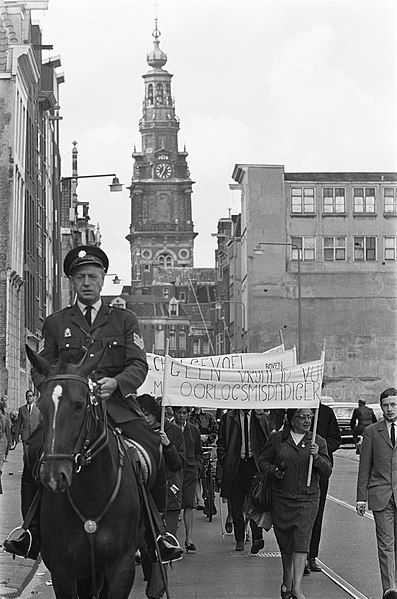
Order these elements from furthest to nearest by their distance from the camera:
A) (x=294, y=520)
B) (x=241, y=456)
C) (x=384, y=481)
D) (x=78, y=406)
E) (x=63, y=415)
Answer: (x=241, y=456), (x=384, y=481), (x=294, y=520), (x=78, y=406), (x=63, y=415)

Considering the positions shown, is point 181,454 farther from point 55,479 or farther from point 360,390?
point 360,390

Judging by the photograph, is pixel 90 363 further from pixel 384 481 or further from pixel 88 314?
pixel 384 481

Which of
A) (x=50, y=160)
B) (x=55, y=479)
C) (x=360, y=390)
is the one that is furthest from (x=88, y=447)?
(x=360, y=390)

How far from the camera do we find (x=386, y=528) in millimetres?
12891

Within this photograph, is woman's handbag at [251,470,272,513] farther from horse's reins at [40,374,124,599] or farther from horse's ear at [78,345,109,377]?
horse's ear at [78,345,109,377]

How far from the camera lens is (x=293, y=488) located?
42.7 ft

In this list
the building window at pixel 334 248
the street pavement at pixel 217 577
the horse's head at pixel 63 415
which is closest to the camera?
the horse's head at pixel 63 415

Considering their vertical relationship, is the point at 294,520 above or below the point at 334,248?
below

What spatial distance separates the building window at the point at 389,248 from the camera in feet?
335

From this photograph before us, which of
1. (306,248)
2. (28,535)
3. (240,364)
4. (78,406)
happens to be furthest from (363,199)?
(78,406)

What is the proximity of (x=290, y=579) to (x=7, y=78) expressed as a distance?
1902 inches

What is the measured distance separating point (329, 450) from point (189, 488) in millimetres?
3078

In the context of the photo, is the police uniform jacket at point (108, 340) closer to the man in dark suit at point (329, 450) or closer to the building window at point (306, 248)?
the man in dark suit at point (329, 450)

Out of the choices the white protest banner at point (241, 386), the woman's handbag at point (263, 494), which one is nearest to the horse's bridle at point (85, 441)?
the woman's handbag at point (263, 494)
